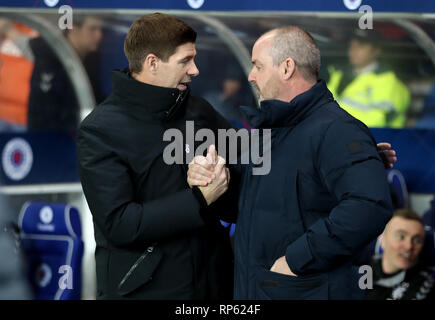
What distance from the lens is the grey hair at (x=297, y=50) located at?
87.5 inches

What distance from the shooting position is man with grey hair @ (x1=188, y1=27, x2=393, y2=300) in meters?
2.04

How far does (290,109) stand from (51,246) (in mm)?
3296

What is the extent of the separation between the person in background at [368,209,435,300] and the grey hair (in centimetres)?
251

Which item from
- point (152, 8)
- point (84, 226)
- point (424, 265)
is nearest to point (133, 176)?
point (424, 265)

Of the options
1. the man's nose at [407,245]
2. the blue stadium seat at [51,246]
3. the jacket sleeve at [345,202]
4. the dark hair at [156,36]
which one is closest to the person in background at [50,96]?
the blue stadium seat at [51,246]

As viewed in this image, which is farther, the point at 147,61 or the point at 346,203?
the point at 147,61

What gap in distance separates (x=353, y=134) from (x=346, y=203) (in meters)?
0.20

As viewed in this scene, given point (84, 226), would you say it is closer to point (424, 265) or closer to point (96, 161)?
point (424, 265)

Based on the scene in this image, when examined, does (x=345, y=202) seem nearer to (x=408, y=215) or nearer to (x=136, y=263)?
(x=136, y=263)

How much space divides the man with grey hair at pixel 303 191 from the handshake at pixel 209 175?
0.04 ft

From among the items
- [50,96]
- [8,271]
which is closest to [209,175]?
[8,271]

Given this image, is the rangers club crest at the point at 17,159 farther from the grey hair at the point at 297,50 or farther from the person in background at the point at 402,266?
the grey hair at the point at 297,50

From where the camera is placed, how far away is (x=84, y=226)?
641 centimetres

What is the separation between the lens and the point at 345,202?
203 centimetres
